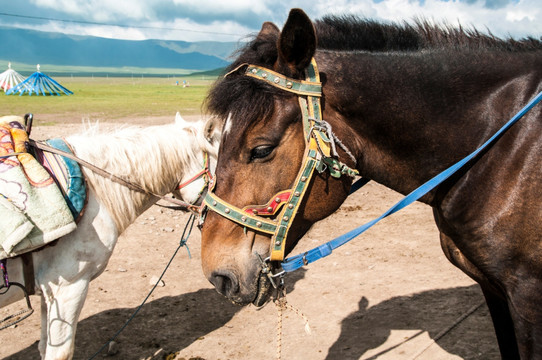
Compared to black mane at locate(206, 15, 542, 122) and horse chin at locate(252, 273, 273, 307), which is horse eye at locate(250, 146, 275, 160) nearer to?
black mane at locate(206, 15, 542, 122)

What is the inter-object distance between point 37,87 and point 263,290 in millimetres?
46486

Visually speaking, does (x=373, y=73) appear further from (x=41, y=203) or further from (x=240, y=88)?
(x=41, y=203)

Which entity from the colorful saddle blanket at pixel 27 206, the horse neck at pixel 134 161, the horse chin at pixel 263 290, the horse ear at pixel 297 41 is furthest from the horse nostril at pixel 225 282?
the horse neck at pixel 134 161

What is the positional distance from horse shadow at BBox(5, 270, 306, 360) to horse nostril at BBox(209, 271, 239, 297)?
2.31 m

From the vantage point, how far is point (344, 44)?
7.32ft

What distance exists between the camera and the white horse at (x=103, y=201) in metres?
3.12

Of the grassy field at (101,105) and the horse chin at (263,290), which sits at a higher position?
the horse chin at (263,290)

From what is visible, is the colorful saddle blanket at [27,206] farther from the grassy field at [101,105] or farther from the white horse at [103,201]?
the grassy field at [101,105]

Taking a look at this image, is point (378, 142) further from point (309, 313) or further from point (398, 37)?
point (309, 313)

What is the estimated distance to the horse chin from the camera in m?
2.15

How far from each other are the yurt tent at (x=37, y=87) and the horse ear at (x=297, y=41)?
146 feet

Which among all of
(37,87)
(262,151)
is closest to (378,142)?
(262,151)

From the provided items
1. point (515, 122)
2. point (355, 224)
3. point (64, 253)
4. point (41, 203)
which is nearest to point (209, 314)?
point (64, 253)

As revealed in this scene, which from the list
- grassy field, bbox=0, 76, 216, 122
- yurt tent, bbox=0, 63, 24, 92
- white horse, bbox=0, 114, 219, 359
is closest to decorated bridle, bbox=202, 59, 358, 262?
white horse, bbox=0, 114, 219, 359
